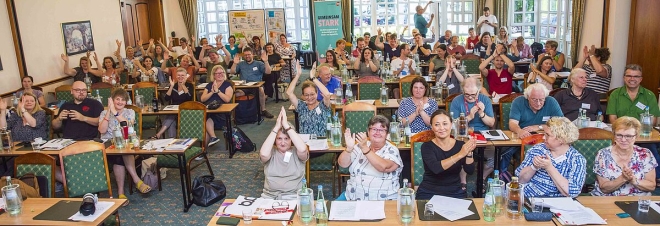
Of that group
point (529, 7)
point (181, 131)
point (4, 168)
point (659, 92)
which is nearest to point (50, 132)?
point (4, 168)

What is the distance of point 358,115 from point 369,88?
1959mm

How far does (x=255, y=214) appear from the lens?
144 inches

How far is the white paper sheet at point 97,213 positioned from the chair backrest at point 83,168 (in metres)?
0.98

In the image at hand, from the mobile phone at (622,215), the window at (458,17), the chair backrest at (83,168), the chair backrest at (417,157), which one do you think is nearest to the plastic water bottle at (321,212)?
the chair backrest at (417,157)

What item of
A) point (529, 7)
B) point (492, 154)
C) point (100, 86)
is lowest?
point (492, 154)

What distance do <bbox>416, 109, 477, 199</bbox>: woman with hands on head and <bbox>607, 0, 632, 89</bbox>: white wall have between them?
22.3 feet

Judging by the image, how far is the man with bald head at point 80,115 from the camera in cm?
636

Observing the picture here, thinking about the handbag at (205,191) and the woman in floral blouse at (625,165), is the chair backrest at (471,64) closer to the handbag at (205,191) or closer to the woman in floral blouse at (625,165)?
the handbag at (205,191)

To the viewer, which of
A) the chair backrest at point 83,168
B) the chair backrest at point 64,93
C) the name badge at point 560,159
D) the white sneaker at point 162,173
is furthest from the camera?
the chair backrest at point 64,93

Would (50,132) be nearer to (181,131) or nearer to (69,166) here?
(181,131)

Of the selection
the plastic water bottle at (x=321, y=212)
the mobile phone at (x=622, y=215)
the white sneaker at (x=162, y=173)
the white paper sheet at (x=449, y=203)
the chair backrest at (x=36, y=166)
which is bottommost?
the white sneaker at (x=162, y=173)

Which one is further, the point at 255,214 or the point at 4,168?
the point at 4,168

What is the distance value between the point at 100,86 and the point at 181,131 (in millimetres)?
2985

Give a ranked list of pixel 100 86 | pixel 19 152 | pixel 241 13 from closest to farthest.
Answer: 1. pixel 19 152
2. pixel 100 86
3. pixel 241 13
